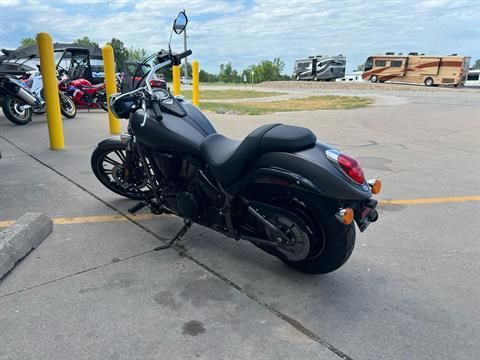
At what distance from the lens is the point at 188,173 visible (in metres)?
3.37

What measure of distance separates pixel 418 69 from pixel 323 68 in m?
10.5

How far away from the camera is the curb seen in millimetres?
3057

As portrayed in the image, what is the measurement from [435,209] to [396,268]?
1.62 m

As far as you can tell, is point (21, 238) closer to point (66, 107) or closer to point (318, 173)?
point (318, 173)

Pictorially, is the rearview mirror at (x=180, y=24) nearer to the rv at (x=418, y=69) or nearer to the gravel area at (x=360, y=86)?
the gravel area at (x=360, y=86)

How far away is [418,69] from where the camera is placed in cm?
3841

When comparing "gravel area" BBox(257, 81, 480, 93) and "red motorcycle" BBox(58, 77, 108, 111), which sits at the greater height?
"red motorcycle" BBox(58, 77, 108, 111)

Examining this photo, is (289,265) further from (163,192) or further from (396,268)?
(163,192)

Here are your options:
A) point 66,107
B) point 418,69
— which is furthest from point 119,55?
point 418,69

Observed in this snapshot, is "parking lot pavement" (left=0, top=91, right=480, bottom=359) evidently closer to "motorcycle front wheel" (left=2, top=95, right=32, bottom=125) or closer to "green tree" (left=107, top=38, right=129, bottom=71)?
"green tree" (left=107, top=38, right=129, bottom=71)

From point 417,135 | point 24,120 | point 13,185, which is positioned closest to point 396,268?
point 13,185

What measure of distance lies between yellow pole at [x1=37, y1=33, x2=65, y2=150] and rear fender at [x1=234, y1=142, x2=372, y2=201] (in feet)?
17.4

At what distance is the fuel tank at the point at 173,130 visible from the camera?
3250 mm

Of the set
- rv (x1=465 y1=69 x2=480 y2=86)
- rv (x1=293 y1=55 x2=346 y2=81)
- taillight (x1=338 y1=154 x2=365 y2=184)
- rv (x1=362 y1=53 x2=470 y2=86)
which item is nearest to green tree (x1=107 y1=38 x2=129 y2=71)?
taillight (x1=338 y1=154 x2=365 y2=184)
